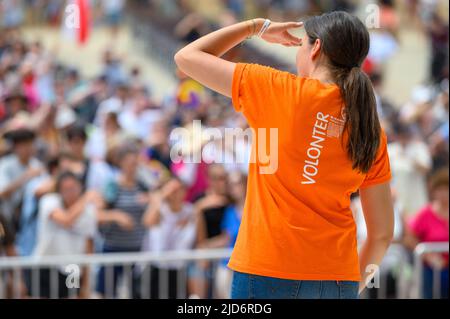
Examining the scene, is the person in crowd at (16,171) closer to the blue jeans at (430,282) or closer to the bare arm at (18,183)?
the bare arm at (18,183)

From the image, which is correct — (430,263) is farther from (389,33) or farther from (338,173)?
(389,33)

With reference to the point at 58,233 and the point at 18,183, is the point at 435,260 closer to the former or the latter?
the point at 58,233

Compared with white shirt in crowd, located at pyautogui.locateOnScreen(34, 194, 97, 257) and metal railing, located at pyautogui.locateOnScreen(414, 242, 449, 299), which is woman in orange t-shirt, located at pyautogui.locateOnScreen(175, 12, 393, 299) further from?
white shirt in crowd, located at pyautogui.locateOnScreen(34, 194, 97, 257)

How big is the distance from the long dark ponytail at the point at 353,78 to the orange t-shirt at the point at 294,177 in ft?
0.12

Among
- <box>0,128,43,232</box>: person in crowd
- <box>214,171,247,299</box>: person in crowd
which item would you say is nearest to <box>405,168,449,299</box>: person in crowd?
<box>214,171,247,299</box>: person in crowd

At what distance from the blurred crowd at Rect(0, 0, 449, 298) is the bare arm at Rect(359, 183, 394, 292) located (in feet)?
10.6

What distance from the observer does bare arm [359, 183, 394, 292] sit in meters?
3.68

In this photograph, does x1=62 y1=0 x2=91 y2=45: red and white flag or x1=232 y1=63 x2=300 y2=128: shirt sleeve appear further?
x1=62 y1=0 x2=91 y2=45: red and white flag

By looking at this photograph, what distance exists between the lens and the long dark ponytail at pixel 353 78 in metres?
3.45

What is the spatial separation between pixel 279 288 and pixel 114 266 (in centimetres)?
437

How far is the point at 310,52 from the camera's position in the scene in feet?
11.6

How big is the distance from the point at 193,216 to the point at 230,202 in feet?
1.18

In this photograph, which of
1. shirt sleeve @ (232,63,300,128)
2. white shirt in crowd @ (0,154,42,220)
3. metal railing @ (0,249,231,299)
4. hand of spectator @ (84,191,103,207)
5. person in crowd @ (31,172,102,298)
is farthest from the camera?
white shirt in crowd @ (0,154,42,220)

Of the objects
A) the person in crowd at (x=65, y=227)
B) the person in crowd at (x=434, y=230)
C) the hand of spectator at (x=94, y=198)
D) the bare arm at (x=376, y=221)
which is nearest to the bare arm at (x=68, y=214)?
the person in crowd at (x=65, y=227)
